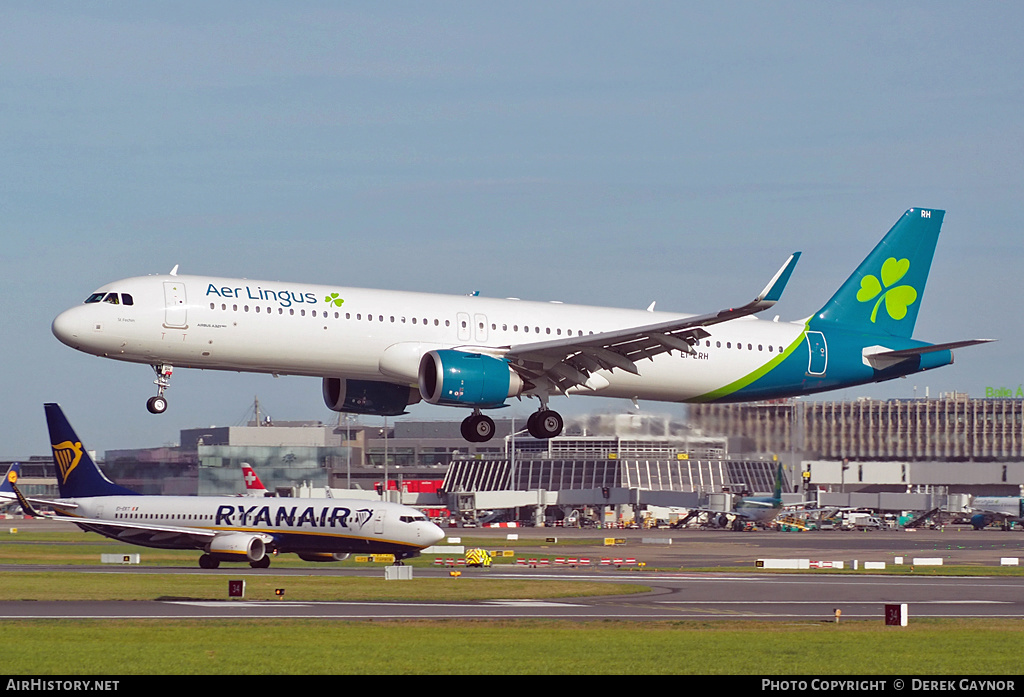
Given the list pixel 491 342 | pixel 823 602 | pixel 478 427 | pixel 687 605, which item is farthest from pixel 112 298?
pixel 823 602

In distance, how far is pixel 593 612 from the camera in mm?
50188

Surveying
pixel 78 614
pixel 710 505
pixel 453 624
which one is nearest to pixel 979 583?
pixel 453 624

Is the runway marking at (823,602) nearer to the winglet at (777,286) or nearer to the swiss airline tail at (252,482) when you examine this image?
the winglet at (777,286)

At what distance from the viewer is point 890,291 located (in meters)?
57.4

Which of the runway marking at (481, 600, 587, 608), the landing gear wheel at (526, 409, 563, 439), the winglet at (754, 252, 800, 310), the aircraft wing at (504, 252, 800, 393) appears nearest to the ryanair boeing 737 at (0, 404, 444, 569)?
the runway marking at (481, 600, 587, 608)

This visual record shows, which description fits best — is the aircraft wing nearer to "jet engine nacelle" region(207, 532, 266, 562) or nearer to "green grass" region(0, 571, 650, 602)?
"green grass" region(0, 571, 650, 602)

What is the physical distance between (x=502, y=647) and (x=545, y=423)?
14.6m

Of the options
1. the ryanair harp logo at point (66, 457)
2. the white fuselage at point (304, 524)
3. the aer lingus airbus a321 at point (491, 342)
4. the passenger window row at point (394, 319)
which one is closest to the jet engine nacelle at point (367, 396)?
the aer lingus airbus a321 at point (491, 342)

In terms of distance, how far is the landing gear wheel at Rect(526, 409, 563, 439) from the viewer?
50875mm

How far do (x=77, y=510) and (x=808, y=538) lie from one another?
2402 inches

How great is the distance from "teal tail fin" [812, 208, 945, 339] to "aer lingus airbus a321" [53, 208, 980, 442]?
73 millimetres

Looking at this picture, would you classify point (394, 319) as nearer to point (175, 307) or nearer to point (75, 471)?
point (175, 307)
